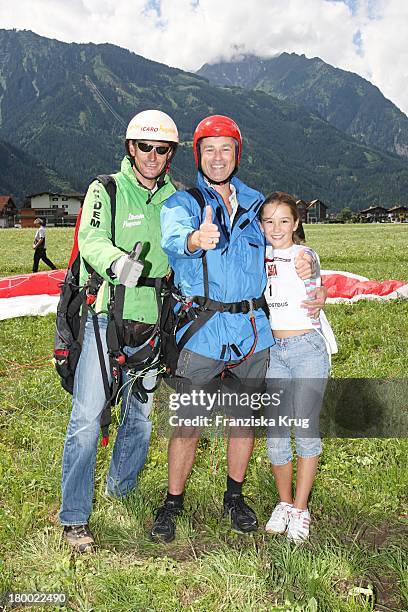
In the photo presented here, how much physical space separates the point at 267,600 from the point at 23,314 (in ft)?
34.5

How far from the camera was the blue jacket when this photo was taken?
4.27 metres

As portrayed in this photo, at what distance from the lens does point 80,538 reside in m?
4.40

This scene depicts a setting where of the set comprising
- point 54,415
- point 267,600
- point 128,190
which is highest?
point 128,190

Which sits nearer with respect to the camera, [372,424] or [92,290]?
[92,290]

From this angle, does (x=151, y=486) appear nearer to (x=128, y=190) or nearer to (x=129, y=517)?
(x=129, y=517)

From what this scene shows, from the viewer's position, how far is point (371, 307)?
12.7 metres

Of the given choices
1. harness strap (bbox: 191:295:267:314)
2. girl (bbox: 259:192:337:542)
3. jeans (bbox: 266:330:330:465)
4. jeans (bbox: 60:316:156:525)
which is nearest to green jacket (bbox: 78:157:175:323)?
jeans (bbox: 60:316:156:525)

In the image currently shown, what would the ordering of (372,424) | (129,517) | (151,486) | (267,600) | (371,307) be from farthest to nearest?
(371,307)
(372,424)
(151,486)
(129,517)
(267,600)

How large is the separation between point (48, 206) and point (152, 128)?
7115 inches

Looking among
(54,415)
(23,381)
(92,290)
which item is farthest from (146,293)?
(23,381)

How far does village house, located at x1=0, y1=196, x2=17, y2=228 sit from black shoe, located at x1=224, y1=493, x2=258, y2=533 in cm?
16896

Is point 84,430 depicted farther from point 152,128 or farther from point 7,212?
point 7,212

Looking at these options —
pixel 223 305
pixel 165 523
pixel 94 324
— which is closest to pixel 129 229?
pixel 94 324

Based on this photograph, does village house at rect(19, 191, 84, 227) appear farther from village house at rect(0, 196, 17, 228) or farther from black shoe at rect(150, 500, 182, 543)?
black shoe at rect(150, 500, 182, 543)
